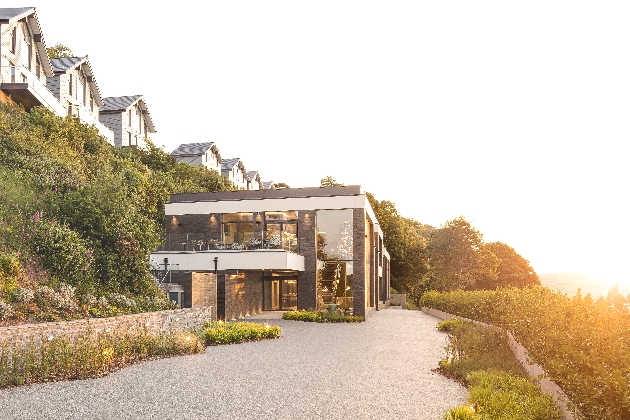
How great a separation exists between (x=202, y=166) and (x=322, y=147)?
25703mm

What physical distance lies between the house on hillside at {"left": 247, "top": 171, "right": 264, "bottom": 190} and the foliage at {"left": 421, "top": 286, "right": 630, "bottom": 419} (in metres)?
69.7

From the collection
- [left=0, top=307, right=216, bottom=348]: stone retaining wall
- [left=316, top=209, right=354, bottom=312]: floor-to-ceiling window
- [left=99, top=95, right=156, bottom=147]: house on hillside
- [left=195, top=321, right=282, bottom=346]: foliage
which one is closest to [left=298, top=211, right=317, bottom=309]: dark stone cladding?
[left=316, top=209, right=354, bottom=312]: floor-to-ceiling window

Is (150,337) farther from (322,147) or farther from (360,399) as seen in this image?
(322,147)

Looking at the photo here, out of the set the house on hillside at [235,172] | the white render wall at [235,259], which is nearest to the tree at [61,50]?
the house on hillside at [235,172]

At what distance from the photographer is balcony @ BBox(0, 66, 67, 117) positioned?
98.3 ft

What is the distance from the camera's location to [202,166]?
60.5m

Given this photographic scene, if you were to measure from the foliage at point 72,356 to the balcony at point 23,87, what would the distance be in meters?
23.0

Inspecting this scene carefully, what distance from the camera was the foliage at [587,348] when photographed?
6.01 meters

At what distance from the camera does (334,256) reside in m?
29.3

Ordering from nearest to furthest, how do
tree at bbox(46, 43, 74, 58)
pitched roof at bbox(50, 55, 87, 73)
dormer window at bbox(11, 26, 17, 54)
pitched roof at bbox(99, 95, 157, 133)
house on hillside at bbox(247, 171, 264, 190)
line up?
1. dormer window at bbox(11, 26, 17, 54)
2. pitched roof at bbox(50, 55, 87, 73)
3. pitched roof at bbox(99, 95, 157, 133)
4. tree at bbox(46, 43, 74, 58)
5. house on hillside at bbox(247, 171, 264, 190)

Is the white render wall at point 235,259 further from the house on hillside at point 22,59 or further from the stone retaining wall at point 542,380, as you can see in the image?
the stone retaining wall at point 542,380

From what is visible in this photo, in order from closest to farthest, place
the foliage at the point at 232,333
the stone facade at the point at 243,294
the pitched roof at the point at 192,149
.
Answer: the foliage at the point at 232,333 < the stone facade at the point at 243,294 < the pitched roof at the point at 192,149

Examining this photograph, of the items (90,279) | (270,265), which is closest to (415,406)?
(90,279)

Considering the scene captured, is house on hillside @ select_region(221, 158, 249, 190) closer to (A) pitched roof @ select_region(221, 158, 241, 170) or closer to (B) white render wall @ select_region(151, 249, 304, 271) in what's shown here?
(A) pitched roof @ select_region(221, 158, 241, 170)
